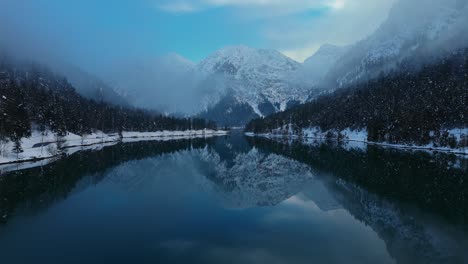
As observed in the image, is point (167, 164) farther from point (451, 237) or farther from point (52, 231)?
point (451, 237)

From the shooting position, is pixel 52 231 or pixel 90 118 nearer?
pixel 52 231

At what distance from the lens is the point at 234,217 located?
35531 millimetres

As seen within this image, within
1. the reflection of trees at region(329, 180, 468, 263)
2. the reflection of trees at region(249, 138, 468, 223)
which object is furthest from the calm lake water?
the reflection of trees at region(249, 138, 468, 223)

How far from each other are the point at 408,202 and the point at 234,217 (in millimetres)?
22985

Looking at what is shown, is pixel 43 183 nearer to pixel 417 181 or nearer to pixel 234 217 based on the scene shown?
pixel 234 217

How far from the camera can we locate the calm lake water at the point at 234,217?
24.5 m

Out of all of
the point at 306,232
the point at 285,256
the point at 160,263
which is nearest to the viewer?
the point at 160,263

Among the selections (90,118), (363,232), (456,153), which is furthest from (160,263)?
(90,118)

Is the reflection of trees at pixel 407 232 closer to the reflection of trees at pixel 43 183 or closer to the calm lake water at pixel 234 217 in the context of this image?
the calm lake water at pixel 234 217

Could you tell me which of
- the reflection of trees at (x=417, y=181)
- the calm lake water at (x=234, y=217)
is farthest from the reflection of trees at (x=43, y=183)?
the reflection of trees at (x=417, y=181)

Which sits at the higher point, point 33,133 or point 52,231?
point 33,133

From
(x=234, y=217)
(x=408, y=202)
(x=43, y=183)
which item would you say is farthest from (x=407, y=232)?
(x=43, y=183)

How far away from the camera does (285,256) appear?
2391 centimetres

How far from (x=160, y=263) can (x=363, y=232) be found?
61.8ft
